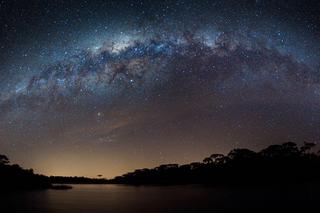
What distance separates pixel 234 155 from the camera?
135125 mm

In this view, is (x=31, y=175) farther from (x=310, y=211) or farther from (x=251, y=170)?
(x=310, y=211)

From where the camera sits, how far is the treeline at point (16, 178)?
11150 centimetres

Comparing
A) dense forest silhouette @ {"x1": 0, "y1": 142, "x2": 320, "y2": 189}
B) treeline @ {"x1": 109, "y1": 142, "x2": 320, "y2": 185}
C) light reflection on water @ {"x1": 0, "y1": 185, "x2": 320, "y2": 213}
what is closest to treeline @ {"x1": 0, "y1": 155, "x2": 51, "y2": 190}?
dense forest silhouette @ {"x1": 0, "y1": 142, "x2": 320, "y2": 189}

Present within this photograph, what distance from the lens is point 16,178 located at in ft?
385

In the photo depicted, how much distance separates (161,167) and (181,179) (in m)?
18.4

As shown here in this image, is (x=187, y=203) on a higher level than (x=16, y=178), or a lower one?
lower

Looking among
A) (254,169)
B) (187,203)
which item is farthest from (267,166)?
(187,203)

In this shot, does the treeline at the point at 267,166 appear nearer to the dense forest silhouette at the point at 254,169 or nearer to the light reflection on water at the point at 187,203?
the dense forest silhouette at the point at 254,169

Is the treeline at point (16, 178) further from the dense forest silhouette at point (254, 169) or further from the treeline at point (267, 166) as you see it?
the treeline at point (267, 166)

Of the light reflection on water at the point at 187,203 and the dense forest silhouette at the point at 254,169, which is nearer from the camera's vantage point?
the light reflection on water at the point at 187,203

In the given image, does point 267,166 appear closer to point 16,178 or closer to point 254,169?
point 254,169

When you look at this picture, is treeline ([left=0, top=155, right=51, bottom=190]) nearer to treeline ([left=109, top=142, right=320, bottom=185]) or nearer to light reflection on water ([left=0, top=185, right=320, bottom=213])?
light reflection on water ([left=0, top=185, right=320, bottom=213])

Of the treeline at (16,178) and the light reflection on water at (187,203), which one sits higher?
the treeline at (16,178)

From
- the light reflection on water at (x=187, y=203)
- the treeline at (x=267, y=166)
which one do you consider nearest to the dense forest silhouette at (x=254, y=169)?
the treeline at (x=267, y=166)
